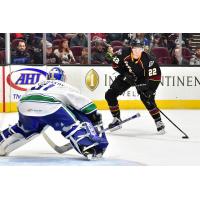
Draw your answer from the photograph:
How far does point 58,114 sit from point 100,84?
249 centimetres

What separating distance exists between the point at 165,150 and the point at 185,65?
7.03 feet

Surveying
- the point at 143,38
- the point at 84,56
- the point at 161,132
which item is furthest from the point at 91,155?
the point at 84,56

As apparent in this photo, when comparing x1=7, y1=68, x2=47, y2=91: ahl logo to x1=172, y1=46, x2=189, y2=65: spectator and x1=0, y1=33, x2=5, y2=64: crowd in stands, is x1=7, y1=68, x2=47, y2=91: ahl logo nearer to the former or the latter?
x1=0, y1=33, x2=5, y2=64: crowd in stands

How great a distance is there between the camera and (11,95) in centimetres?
613

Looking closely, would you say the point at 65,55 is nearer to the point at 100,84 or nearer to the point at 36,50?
the point at 36,50

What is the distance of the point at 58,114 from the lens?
3828 millimetres

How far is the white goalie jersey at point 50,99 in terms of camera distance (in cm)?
381

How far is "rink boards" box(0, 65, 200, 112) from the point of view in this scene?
241 inches

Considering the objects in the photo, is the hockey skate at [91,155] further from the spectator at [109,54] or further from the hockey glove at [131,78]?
the spectator at [109,54]

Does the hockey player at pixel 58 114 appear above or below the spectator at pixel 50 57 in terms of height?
below

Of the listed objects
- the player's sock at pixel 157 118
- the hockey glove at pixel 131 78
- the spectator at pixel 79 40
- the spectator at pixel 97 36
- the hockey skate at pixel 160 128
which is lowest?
the hockey skate at pixel 160 128

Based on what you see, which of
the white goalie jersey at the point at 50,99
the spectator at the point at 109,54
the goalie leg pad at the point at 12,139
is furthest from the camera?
the spectator at the point at 109,54

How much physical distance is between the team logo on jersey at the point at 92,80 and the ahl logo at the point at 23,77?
0.44m

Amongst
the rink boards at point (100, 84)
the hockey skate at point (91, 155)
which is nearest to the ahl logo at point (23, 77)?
the rink boards at point (100, 84)
